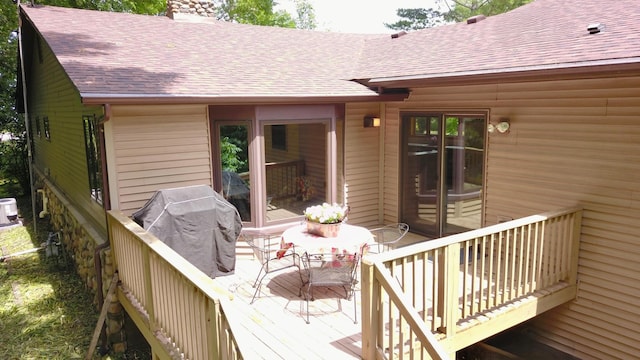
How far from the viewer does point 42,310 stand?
7.20 meters

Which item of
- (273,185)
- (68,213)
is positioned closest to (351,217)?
(273,185)

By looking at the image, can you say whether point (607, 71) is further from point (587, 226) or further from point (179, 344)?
point (179, 344)

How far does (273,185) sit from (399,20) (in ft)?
91.7

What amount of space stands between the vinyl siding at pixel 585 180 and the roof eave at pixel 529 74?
1.29 feet

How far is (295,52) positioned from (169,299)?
21.9 feet

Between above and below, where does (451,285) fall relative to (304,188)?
below

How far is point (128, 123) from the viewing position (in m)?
6.21

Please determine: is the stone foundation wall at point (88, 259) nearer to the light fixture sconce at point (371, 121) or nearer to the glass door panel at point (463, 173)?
the light fixture sconce at point (371, 121)

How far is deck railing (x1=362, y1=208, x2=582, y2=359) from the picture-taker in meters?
3.77

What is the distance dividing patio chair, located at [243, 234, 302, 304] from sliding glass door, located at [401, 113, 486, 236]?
252cm

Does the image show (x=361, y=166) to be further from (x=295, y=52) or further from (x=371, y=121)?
(x=295, y=52)

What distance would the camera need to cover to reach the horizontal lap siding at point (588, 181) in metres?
5.19

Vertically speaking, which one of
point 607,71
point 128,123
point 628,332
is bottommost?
point 628,332

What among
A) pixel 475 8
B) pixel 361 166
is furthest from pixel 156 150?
pixel 475 8
